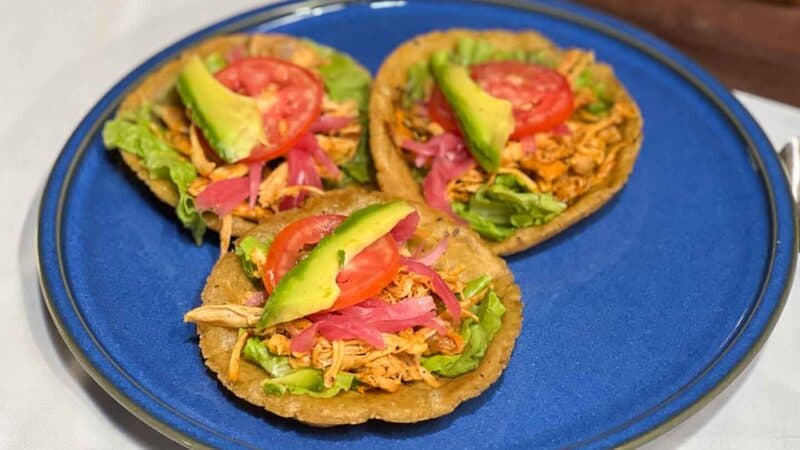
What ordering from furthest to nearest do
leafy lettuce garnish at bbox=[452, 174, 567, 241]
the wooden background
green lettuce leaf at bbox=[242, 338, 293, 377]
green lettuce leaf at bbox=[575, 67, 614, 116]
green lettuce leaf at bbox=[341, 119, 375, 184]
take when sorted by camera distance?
the wooden background → green lettuce leaf at bbox=[575, 67, 614, 116] → green lettuce leaf at bbox=[341, 119, 375, 184] → leafy lettuce garnish at bbox=[452, 174, 567, 241] → green lettuce leaf at bbox=[242, 338, 293, 377]

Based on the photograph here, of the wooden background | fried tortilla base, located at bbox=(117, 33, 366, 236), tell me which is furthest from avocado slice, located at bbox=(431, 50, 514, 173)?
the wooden background

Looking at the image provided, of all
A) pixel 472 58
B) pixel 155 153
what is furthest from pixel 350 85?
pixel 155 153

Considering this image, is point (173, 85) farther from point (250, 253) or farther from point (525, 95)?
point (525, 95)

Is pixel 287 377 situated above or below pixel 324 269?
below

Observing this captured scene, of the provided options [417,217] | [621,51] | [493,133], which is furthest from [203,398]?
[621,51]

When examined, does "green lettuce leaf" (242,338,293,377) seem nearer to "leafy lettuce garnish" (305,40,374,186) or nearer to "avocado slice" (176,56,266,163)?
"avocado slice" (176,56,266,163)

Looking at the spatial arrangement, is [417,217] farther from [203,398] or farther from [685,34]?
[685,34]
